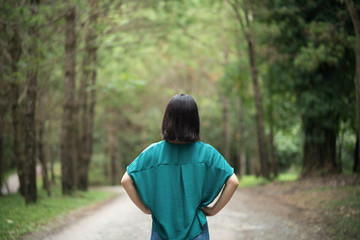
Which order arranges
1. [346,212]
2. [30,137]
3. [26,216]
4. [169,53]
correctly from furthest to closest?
[169,53] < [30,137] < [26,216] < [346,212]

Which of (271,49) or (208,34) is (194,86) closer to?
(208,34)

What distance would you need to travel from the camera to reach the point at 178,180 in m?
2.74

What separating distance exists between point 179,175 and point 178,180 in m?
0.04

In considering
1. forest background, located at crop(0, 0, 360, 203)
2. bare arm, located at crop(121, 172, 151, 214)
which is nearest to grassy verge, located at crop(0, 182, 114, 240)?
forest background, located at crop(0, 0, 360, 203)

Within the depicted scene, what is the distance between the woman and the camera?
2.74 meters

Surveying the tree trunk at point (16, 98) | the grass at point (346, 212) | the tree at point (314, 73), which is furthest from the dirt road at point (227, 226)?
the tree at point (314, 73)

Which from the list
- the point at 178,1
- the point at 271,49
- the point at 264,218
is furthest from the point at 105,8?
the point at 264,218

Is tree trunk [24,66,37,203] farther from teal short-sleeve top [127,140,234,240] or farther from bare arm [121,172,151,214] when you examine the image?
teal short-sleeve top [127,140,234,240]

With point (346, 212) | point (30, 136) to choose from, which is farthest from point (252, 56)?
point (30, 136)

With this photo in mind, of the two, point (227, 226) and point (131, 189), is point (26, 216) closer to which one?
point (227, 226)

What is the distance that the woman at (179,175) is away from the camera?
2.74 meters

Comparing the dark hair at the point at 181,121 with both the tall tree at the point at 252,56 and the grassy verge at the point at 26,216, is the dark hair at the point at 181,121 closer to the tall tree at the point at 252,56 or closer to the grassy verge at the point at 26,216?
the grassy verge at the point at 26,216

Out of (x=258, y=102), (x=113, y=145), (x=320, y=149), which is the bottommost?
(x=113, y=145)

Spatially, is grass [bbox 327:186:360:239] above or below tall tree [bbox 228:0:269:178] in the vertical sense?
below
